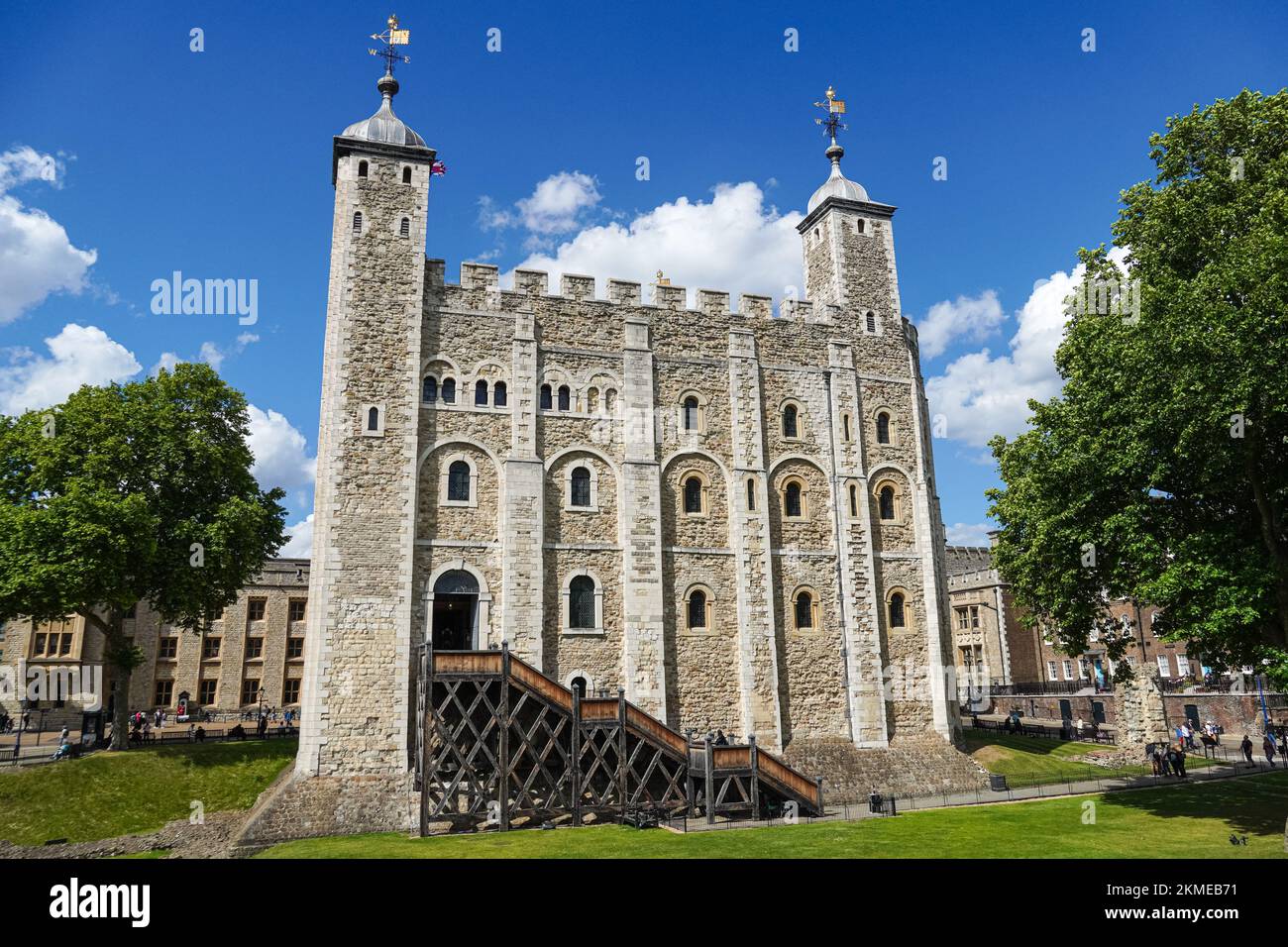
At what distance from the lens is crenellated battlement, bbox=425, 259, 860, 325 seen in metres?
28.5

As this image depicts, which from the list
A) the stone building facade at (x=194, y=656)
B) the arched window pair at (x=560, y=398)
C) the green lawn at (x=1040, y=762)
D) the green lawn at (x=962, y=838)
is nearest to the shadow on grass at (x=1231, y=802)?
the green lawn at (x=962, y=838)

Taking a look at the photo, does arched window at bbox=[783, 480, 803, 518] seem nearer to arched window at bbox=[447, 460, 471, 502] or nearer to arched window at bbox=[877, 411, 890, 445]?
arched window at bbox=[877, 411, 890, 445]

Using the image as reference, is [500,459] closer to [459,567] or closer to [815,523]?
[459,567]

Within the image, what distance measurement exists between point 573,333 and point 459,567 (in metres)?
9.35

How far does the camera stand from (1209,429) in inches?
645

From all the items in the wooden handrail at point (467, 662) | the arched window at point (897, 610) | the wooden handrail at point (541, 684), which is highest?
the arched window at point (897, 610)

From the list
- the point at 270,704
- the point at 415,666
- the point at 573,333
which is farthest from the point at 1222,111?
the point at 270,704

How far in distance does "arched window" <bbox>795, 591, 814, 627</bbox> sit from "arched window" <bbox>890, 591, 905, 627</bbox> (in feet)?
11.0

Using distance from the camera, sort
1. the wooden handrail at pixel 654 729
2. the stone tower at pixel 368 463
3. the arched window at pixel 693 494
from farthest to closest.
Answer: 1. the arched window at pixel 693 494
2. the wooden handrail at pixel 654 729
3. the stone tower at pixel 368 463

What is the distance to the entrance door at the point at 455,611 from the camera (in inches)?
1022

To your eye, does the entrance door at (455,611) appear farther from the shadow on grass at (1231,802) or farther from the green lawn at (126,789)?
the shadow on grass at (1231,802)

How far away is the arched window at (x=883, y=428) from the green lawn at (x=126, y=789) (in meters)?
24.7

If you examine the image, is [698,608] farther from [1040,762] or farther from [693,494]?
[1040,762]

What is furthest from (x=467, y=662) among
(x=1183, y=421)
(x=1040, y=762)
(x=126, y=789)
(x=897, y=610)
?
(x=1040, y=762)
